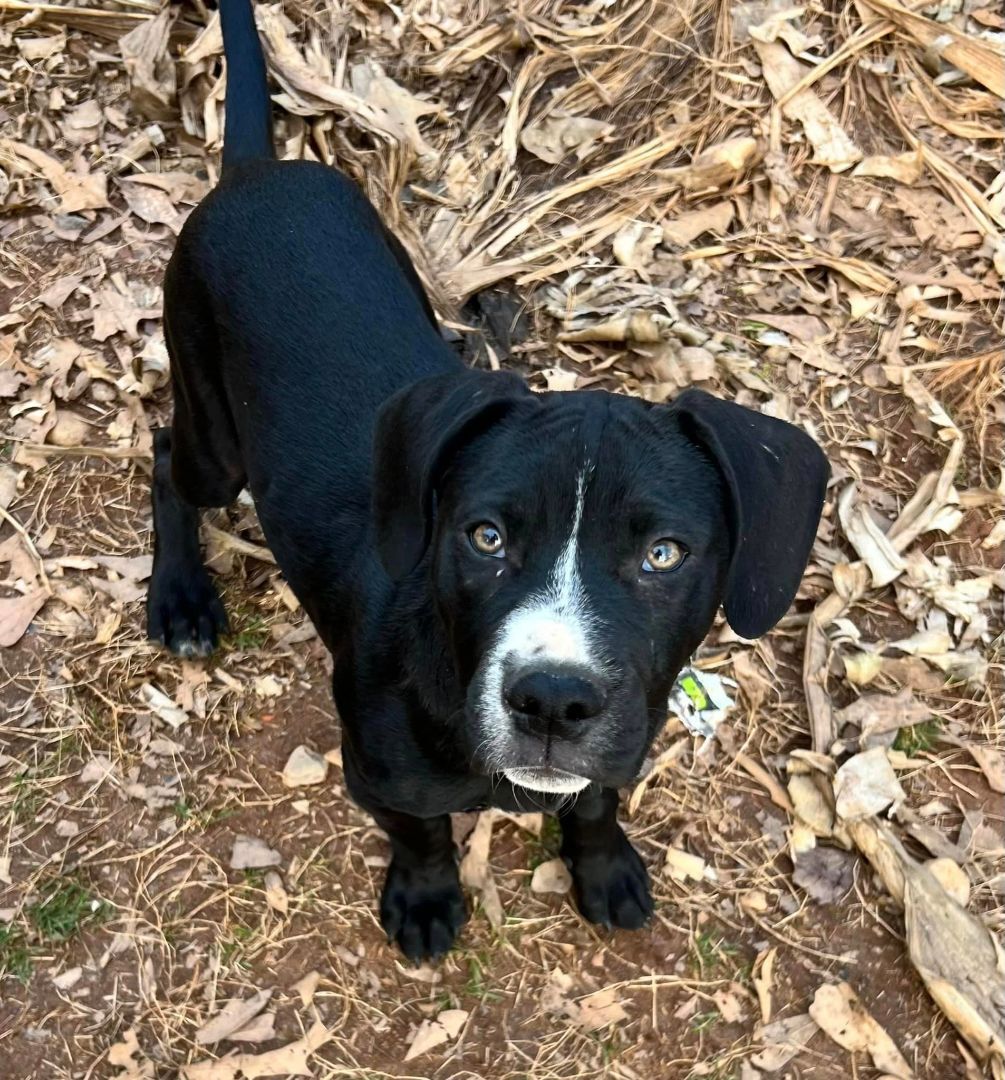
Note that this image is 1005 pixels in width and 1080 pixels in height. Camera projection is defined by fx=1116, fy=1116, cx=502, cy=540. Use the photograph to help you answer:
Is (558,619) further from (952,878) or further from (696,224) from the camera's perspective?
(696,224)

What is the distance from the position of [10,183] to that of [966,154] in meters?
4.70

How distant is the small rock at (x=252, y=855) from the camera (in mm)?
3928

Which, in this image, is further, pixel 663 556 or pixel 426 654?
pixel 426 654

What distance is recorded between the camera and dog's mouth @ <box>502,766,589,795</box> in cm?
258

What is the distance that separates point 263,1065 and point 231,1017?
0.62 ft

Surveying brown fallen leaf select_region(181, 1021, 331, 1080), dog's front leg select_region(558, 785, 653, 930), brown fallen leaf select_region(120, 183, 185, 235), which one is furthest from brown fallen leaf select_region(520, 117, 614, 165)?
brown fallen leaf select_region(181, 1021, 331, 1080)

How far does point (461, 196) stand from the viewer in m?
5.46

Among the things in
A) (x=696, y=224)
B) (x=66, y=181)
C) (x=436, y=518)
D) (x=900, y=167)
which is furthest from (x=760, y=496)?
(x=66, y=181)

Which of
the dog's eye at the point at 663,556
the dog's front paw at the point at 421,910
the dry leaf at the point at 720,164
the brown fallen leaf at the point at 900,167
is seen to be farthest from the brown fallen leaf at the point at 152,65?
the dog's eye at the point at 663,556

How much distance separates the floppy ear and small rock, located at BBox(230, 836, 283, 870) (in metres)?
2.07

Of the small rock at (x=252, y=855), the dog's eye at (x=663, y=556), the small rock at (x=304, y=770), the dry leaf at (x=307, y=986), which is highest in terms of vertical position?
the dog's eye at (x=663, y=556)

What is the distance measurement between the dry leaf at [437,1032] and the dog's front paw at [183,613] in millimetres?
1584

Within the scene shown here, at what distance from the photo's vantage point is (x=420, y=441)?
104 inches

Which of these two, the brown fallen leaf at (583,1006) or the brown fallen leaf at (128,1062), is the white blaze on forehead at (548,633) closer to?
the brown fallen leaf at (583,1006)
